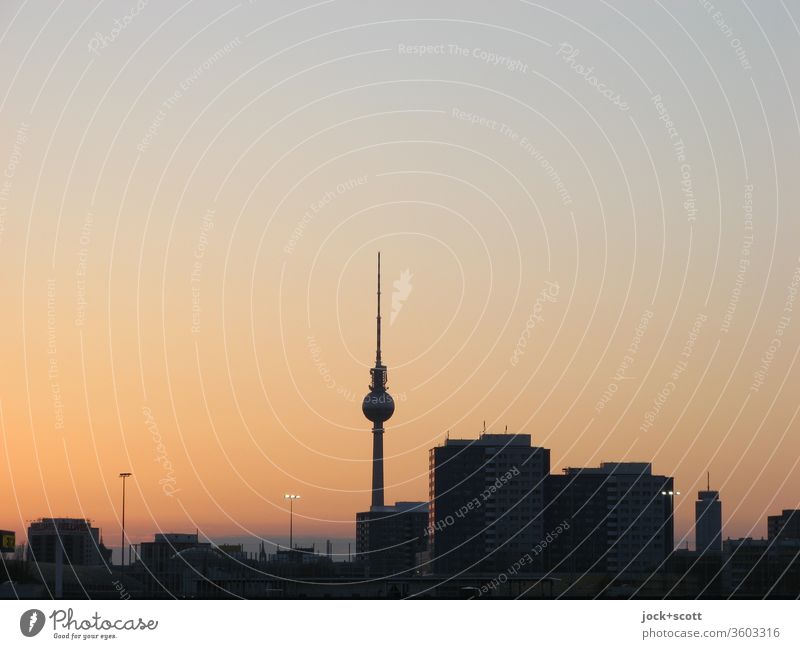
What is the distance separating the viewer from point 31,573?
17938 centimetres
